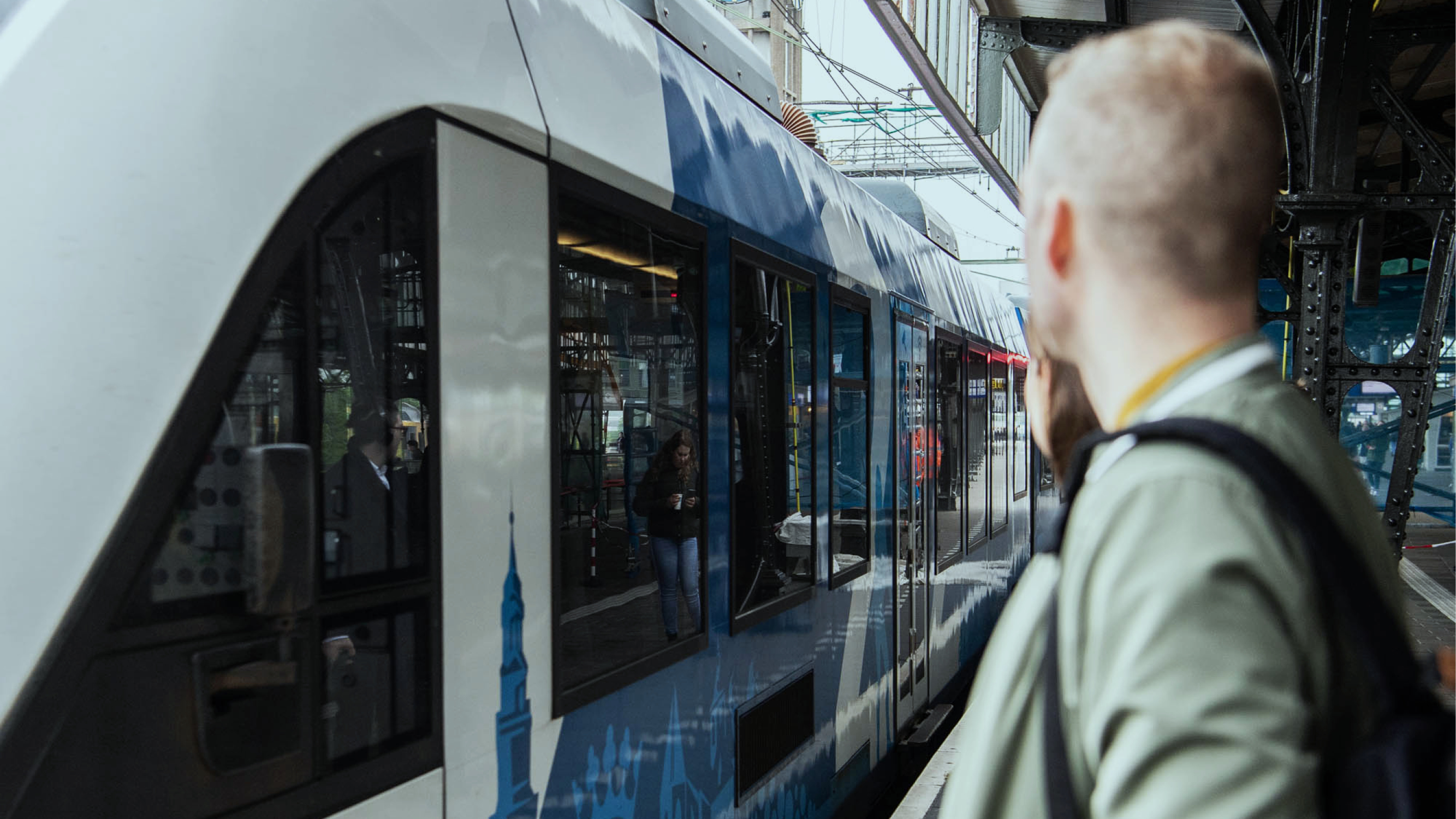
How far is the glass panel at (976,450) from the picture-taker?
879 centimetres

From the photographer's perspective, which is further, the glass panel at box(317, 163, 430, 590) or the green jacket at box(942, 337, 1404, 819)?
the glass panel at box(317, 163, 430, 590)

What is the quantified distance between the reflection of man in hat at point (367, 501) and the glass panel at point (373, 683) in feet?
0.34

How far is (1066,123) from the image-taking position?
101cm

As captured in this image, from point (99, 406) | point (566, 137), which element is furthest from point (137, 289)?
point (566, 137)

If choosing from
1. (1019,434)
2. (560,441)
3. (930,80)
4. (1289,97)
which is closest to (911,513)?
(1289,97)

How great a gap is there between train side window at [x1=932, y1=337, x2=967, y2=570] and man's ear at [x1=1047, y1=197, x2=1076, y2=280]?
22.1 feet

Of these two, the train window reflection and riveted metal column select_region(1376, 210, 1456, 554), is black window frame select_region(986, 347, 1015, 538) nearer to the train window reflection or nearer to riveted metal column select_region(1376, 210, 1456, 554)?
the train window reflection

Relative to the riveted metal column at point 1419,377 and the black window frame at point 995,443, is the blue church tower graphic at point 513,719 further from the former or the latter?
the black window frame at point 995,443

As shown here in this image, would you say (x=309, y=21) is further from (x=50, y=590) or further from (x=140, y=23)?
(x=50, y=590)

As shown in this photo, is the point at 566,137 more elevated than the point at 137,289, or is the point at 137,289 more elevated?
the point at 566,137

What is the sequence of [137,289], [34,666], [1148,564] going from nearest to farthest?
[1148,564], [34,666], [137,289]

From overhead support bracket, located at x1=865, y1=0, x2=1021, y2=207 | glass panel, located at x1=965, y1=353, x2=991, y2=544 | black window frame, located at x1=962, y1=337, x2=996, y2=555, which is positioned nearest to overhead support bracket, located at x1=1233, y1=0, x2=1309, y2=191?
overhead support bracket, located at x1=865, y1=0, x2=1021, y2=207

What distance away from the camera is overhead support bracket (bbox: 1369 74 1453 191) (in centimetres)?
614

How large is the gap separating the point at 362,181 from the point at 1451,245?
5379mm
